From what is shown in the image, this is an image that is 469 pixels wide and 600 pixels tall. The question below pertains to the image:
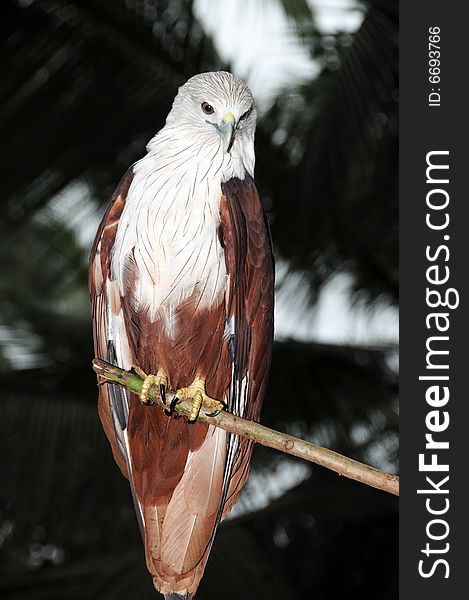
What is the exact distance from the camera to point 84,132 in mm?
5000

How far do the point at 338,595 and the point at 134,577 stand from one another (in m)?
2.02

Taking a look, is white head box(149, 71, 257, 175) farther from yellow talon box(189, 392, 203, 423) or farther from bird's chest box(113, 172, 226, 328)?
yellow talon box(189, 392, 203, 423)

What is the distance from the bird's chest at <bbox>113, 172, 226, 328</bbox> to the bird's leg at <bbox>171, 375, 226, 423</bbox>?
0.20 meters

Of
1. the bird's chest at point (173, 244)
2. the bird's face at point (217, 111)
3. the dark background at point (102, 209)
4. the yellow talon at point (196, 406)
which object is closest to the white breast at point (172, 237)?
the bird's chest at point (173, 244)

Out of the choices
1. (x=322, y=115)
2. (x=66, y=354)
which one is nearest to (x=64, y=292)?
(x=66, y=354)

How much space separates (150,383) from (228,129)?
0.83 meters

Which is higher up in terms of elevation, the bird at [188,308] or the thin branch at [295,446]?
the bird at [188,308]

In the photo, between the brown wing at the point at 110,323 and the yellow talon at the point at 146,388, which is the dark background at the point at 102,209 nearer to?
the brown wing at the point at 110,323

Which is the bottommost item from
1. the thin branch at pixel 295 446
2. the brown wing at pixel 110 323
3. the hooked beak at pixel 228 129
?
the thin branch at pixel 295 446

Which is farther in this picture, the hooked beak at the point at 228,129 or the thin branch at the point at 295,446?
the hooked beak at the point at 228,129

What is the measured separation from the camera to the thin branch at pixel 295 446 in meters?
2.08

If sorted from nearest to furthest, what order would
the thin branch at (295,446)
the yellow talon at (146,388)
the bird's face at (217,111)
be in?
1. the thin branch at (295,446)
2. the yellow talon at (146,388)
3. the bird's face at (217,111)

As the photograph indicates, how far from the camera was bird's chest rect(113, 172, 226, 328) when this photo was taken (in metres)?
2.54

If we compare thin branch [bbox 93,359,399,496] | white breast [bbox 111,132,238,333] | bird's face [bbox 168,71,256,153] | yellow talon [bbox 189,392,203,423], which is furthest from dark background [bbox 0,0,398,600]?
thin branch [bbox 93,359,399,496]
